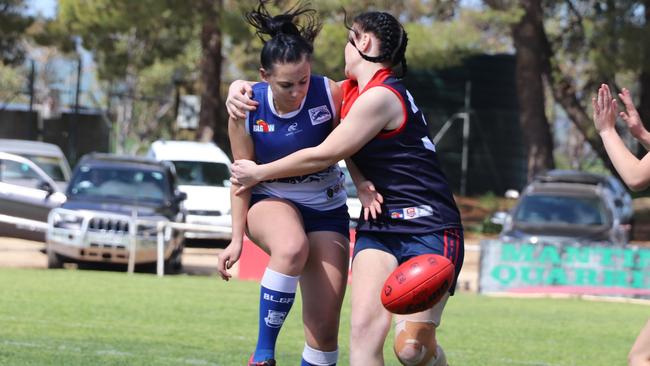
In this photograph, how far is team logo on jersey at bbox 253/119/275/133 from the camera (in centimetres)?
662

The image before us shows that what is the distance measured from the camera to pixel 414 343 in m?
6.35

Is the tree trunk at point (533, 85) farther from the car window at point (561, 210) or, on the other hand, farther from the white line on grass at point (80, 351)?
the white line on grass at point (80, 351)

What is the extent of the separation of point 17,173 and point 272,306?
1679 cm

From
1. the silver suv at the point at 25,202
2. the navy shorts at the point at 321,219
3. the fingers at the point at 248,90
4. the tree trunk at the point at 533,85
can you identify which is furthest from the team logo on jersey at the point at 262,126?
the tree trunk at the point at 533,85

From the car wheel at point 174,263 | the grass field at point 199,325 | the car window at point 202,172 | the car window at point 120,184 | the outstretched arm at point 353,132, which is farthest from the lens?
the car window at point 202,172

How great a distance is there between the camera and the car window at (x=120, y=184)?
19734 mm

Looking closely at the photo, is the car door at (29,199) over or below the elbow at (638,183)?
below

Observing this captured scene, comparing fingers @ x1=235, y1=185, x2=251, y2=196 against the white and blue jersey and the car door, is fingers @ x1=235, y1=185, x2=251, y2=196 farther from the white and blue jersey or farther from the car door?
the car door

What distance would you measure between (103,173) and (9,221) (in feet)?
5.31

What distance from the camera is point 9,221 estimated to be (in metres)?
20.1

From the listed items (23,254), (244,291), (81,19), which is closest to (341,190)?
(244,291)

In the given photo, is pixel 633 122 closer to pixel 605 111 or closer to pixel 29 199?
pixel 605 111

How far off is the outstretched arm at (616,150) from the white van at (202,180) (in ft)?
54.3

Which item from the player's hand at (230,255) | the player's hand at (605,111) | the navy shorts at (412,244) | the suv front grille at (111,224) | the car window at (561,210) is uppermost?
the player's hand at (605,111)
